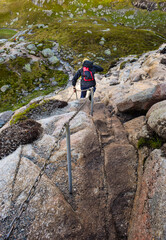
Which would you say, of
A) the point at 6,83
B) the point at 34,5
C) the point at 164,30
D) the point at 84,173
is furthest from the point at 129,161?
the point at 34,5

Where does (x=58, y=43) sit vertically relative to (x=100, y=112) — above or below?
above

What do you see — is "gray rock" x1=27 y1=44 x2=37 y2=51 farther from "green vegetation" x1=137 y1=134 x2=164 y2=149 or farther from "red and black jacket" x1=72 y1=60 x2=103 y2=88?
"green vegetation" x1=137 y1=134 x2=164 y2=149

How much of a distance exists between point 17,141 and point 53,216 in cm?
544

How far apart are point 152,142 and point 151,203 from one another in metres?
3.04

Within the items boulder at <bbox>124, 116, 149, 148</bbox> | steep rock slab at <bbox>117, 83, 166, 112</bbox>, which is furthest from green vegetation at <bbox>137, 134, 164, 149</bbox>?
steep rock slab at <bbox>117, 83, 166, 112</bbox>

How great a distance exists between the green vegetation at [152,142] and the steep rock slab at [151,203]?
21.7 inches

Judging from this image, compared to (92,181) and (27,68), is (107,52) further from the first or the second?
(92,181)

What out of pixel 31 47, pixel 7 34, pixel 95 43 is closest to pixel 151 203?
pixel 31 47

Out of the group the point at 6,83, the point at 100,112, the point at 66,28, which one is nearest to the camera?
the point at 100,112

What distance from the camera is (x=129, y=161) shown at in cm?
746

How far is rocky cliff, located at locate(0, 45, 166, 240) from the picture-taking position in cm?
507

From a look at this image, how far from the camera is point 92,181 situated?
22.0 feet

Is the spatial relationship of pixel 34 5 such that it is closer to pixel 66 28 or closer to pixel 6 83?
pixel 66 28

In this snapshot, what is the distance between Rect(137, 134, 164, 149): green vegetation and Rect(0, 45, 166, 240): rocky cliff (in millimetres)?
43
